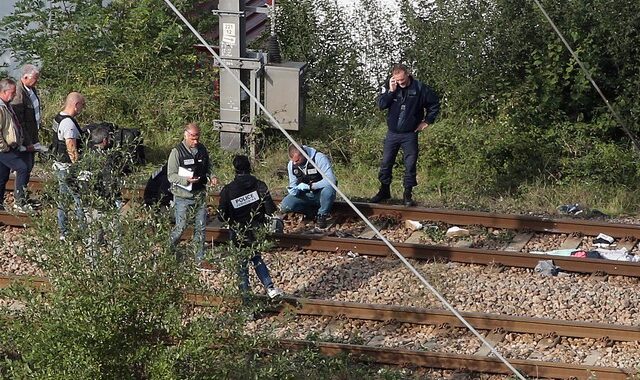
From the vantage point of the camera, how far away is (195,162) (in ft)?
39.8

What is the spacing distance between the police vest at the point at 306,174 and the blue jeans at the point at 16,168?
9.27ft

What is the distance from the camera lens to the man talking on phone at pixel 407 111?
1400 cm

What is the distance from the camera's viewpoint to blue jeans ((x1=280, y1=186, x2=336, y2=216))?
542 inches

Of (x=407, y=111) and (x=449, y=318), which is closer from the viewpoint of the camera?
(x=449, y=318)

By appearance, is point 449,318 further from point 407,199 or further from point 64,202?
point 64,202

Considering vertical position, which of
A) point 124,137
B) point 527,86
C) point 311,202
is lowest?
point 311,202

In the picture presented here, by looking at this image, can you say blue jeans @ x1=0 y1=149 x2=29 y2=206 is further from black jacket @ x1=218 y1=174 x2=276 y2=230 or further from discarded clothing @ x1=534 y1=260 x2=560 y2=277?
discarded clothing @ x1=534 y1=260 x2=560 y2=277

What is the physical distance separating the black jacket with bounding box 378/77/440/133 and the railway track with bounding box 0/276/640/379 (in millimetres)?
3138

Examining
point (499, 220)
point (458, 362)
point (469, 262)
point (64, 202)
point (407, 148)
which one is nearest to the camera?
point (64, 202)

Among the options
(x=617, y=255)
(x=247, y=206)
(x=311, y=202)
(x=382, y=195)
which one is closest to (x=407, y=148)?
(x=382, y=195)

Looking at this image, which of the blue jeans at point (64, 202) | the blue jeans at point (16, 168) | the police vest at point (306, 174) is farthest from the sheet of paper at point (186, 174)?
the blue jeans at point (64, 202)

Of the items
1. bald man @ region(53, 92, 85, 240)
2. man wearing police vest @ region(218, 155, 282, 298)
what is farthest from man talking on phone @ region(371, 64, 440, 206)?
bald man @ region(53, 92, 85, 240)

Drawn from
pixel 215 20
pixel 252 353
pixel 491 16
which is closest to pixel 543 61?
pixel 491 16

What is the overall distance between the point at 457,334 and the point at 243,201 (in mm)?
2196
